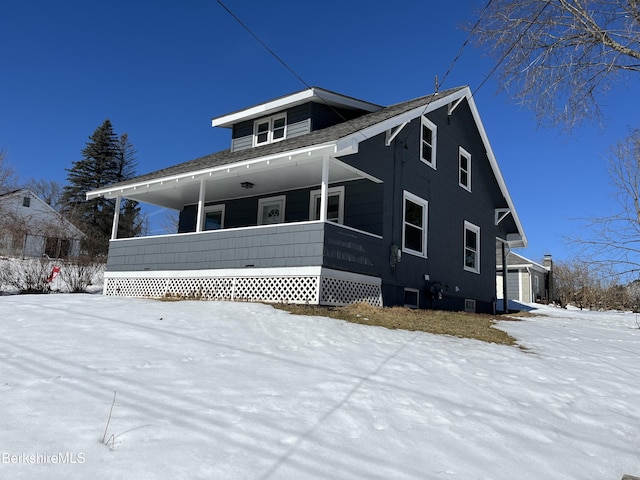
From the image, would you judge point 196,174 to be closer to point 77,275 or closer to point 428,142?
point 428,142

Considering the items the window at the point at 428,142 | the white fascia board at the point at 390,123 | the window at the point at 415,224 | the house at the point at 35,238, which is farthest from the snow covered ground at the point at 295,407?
the house at the point at 35,238

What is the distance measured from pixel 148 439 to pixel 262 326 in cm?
433

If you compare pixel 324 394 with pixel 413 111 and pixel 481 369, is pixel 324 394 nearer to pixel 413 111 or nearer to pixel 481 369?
pixel 481 369

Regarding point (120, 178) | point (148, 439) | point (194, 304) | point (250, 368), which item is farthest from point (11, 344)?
point (120, 178)

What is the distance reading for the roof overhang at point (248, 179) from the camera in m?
10.8

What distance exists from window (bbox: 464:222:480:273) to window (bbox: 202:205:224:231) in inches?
343

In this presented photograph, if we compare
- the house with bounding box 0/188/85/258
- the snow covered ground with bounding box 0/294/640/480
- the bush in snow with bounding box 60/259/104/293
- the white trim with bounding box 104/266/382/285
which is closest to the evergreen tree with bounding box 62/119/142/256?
the house with bounding box 0/188/85/258

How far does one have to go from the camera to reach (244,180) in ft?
44.2

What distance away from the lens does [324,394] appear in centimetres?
405

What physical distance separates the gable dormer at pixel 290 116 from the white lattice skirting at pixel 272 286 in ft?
17.6

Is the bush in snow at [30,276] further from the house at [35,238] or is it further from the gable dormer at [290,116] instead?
the gable dormer at [290,116]

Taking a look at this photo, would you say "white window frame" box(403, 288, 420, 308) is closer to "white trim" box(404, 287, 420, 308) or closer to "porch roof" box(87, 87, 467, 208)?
"white trim" box(404, 287, 420, 308)

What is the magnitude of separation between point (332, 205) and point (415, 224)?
2577mm

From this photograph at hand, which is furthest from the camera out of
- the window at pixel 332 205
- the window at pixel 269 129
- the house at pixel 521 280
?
the house at pixel 521 280
